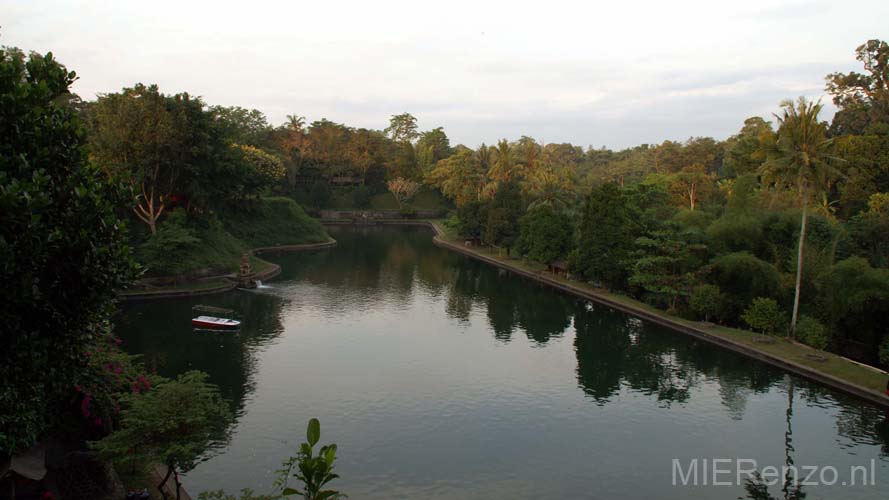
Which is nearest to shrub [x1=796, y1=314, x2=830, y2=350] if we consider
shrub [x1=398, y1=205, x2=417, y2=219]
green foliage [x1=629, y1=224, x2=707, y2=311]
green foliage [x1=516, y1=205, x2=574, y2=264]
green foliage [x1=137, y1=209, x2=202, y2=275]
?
green foliage [x1=629, y1=224, x2=707, y2=311]

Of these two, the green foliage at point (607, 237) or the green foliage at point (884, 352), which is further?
the green foliage at point (607, 237)

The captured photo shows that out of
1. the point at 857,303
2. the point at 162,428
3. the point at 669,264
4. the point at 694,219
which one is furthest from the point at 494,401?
the point at 694,219

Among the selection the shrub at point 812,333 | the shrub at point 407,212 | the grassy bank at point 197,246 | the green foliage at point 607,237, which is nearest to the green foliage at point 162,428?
the shrub at point 812,333

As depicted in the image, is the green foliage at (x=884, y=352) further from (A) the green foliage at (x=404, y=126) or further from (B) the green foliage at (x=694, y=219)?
(A) the green foliage at (x=404, y=126)

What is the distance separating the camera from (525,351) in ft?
121

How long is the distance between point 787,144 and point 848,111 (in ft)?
135

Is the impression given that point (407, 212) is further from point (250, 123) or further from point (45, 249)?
point (45, 249)

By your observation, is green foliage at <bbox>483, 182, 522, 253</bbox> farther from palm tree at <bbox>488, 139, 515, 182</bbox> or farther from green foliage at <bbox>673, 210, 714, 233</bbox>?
green foliage at <bbox>673, 210, 714, 233</bbox>

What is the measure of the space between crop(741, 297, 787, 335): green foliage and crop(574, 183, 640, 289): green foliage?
11.2 metres

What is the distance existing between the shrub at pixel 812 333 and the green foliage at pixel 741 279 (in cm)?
370

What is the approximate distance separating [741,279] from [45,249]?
4023cm

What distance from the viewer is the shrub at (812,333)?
33975 mm

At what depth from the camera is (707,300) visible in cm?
4003

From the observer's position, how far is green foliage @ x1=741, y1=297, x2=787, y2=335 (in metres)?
36.9
